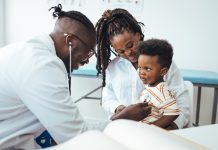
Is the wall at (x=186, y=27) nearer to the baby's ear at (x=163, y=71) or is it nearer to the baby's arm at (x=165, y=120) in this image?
the baby's ear at (x=163, y=71)

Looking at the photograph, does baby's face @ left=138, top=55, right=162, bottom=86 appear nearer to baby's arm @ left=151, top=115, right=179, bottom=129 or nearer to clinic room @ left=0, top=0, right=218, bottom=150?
clinic room @ left=0, top=0, right=218, bottom=150

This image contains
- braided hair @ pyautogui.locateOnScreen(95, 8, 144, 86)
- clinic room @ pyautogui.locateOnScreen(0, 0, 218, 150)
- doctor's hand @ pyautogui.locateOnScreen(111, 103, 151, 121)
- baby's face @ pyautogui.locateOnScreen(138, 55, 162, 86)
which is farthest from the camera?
braided hair @ pyautogui.locateOnScreen(95, 8, 144, 86)

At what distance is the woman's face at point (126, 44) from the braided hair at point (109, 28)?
30 mm

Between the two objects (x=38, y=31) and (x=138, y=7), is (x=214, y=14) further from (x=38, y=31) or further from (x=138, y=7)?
(x=38, y=31)

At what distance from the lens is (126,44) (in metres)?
1.47

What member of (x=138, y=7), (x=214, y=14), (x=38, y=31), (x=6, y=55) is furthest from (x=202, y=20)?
(x=6, y=55)

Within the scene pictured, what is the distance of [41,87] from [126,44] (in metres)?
0.66

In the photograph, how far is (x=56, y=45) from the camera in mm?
1154

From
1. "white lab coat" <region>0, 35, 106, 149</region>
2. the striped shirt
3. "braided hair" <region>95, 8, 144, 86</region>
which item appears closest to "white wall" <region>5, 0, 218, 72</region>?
"braided hair" <region>95, 8, 144, 86</region>

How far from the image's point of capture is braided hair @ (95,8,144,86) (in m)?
1.53

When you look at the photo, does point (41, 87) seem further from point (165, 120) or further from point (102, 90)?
point (102, 90)

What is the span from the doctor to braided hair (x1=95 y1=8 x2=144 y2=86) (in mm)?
387

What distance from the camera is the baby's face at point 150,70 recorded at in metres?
1.40

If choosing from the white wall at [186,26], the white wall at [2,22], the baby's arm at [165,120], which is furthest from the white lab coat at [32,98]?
the white wall at [2,22]
